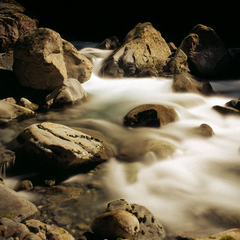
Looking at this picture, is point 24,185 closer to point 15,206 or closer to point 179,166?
point 15,206

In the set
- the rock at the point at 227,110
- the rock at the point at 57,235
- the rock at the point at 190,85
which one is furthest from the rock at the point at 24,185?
the rock at the point at 190,85

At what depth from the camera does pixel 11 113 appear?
16.4ft

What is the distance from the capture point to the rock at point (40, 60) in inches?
235

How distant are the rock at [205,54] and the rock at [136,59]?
116 cm

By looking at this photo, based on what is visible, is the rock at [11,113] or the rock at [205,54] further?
the rock at [205,54]

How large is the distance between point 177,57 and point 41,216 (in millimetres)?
8280

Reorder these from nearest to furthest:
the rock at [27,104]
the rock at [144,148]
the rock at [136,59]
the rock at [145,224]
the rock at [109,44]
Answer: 1. the rock at [145,224]
2. the rock at [144,148]
3. the rock at [27,104]
4. the rock at [136,59]
5. the rock at [109,44]

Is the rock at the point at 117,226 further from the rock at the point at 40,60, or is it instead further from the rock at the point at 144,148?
the rock at the point at 40,60

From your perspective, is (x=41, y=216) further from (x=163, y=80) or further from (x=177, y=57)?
(x=177, y=57)

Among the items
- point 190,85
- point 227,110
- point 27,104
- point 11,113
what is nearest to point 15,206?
point 11,113

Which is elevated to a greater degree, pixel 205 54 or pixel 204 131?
pixel 205 54

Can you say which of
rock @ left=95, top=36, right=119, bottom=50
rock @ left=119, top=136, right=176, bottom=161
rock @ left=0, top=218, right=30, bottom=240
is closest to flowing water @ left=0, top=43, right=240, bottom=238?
rock @ left=119, top=136, right=176, bottom=161

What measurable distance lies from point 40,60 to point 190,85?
16.0ft

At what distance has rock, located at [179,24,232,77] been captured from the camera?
9.34m
